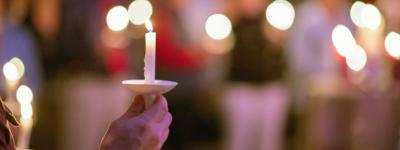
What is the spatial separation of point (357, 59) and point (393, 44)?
0.70m

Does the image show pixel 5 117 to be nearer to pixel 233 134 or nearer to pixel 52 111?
pixel 233 134

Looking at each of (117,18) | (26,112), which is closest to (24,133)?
(26,112)

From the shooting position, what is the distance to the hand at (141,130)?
2.11 m

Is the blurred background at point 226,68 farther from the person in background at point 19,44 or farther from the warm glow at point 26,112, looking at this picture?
the warm glow at point 26,112

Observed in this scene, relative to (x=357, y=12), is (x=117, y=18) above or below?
below

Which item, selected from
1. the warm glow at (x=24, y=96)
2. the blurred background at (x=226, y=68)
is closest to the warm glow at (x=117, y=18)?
the blurred background at (x=226, y=68)

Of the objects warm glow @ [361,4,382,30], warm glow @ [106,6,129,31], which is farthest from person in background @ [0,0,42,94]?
warm glow @ [361,4,382,30]

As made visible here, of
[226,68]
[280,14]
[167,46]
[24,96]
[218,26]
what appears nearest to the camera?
[24,96]

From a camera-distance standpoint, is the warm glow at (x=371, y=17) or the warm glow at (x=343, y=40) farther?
the warm glow at (x=343, y=40)

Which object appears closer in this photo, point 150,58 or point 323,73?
point 150,58

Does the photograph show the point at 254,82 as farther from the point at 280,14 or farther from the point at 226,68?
the point at 280,14

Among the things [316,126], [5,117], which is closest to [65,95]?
[316,126]

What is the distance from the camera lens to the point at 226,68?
7625 millimetres

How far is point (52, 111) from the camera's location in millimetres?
8039
